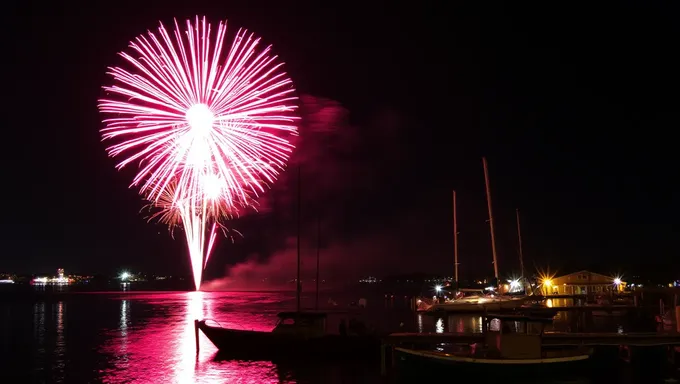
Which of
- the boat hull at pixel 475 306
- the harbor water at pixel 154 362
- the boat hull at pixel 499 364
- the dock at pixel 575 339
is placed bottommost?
the harbor water at pixel 154 362

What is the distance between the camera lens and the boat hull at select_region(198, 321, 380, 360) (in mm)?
31938

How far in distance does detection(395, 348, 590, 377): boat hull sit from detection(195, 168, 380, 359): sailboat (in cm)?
597

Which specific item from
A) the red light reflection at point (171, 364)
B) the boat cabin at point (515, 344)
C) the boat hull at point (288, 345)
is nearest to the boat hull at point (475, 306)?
the red light reflection at point (171, 364)

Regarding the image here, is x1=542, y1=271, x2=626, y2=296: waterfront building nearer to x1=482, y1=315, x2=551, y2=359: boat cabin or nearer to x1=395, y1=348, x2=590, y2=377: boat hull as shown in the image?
x1=395, y1=348, x2=590, y2=377: boat hull

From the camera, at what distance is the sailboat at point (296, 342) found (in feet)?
105

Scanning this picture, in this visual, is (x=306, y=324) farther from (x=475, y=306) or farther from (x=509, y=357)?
(x=475, y=306)

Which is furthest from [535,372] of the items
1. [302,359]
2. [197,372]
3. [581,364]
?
[197,372]

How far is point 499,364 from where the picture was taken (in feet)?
80.8

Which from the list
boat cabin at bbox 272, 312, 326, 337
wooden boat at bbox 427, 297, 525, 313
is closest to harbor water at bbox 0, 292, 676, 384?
boat cabin at bbox 272, 312, 326, 337

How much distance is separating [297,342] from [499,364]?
12464 millimetres

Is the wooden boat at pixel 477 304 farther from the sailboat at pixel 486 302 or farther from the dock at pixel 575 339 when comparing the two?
the dock at pixel 575 339

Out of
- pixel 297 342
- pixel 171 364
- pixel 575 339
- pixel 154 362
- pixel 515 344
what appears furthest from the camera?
pixel 154 362

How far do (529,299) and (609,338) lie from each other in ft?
122

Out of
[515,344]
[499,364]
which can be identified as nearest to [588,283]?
[515,344]
